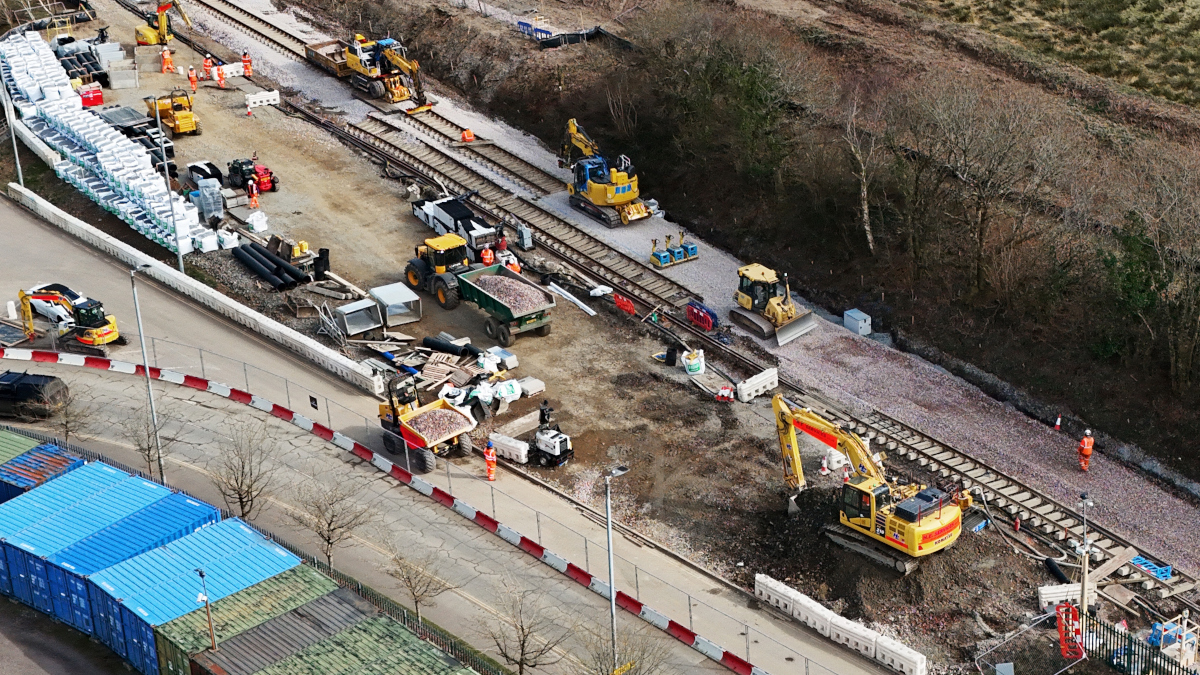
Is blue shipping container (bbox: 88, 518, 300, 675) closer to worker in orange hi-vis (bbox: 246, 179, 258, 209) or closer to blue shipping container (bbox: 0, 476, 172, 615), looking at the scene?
blue shipping container (bbox: 0, 476, 172, 615)

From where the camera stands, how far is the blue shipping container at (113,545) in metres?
39.9

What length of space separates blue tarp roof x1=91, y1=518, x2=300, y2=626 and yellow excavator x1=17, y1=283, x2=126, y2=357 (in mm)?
16270

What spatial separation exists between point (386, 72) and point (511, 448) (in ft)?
112

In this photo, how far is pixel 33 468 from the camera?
4528 centimetres

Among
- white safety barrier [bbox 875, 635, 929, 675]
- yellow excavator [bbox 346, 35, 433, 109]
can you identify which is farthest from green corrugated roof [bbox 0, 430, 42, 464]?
yellow excavator [bbox 346, 35, 433, 109]

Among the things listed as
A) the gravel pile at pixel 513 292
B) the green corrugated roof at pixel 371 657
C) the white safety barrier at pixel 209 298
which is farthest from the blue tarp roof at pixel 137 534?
the gravel pile at pixel 513 292

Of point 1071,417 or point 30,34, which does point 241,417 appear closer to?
point 1071,417

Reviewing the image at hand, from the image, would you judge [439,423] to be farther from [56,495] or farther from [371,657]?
[371,657]

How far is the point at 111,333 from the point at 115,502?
45.3 feet

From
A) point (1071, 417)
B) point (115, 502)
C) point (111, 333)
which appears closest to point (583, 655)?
point (115, 502)

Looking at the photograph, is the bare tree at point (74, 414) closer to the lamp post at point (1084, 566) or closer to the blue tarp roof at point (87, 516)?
the blue tarp roof at point (87, 516)

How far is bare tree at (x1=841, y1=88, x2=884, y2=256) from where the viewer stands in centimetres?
5853

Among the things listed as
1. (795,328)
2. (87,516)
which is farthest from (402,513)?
(795,328)

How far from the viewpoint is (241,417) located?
51.4 metres
